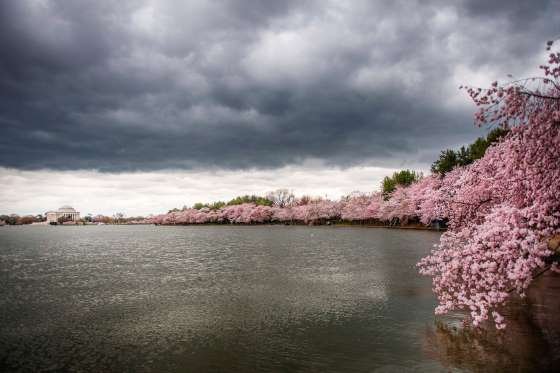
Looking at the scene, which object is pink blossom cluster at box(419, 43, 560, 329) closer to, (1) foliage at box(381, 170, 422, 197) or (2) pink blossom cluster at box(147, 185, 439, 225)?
(2) pink blossom cluster at box(147, 185, 439, 225)

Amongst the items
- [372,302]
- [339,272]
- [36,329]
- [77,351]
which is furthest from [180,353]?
[339,272]

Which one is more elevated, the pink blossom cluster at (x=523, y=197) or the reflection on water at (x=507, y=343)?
the pink blossom cluster at (x=523, y=197)

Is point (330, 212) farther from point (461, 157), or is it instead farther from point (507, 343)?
point (507, 343)

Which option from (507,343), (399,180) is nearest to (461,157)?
(399,180)

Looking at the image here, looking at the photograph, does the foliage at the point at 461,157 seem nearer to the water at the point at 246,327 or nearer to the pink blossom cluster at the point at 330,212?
the pink blossom cluster at the point at 330,212

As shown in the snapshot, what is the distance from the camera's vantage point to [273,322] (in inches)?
547

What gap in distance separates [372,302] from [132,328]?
9966mm

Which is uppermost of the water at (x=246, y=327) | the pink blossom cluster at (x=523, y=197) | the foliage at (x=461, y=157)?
the foliage at (x=461, y=157)

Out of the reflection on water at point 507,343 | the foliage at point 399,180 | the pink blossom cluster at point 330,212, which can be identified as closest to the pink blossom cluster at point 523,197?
the reflection on water at point 507,343

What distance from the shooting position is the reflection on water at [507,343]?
377 inches

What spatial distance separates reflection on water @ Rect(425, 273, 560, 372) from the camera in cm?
959

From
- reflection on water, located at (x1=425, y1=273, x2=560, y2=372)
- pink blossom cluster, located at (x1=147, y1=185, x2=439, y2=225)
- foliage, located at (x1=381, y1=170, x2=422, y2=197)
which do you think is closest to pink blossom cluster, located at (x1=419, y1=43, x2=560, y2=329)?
reflection on water, located at (x1=425, y1=273, x2=560, y2=372)

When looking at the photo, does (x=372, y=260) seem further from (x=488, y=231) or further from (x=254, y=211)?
(x=254, y=211)

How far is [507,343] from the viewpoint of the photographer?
432 inches
